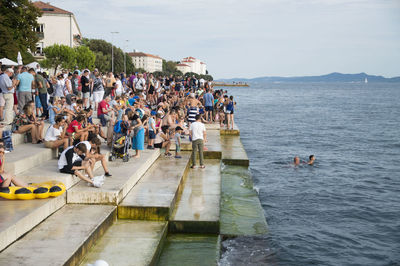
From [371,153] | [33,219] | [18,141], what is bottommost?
[371,153]

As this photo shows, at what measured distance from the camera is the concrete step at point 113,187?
800 cm

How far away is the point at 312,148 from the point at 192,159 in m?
15.0

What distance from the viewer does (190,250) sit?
7484 millimetres

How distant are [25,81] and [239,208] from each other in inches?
294

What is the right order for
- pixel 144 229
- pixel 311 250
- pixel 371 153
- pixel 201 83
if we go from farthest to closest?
pixel 201 83 < pixel 371 153 < pixel 311 250 < pixel 144 229

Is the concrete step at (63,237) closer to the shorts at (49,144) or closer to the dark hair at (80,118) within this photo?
the shorts at (49,144)

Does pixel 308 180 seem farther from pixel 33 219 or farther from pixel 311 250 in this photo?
pixel 33 219

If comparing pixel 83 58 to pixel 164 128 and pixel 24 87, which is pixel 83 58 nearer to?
pixel 164 128

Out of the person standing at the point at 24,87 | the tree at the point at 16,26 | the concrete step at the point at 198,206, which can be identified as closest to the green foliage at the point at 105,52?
the tree at the point at 16,26

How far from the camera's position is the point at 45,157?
31.8ft

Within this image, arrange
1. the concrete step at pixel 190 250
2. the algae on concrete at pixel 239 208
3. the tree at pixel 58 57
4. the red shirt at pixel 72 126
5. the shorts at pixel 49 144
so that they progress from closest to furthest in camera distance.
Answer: the concrete step at pixel 190 250, the algae on concrete at pixel 239 208, the shorts at pixel 49 144, the red shirt at pixel 72 126, the tree at pixel 58 57

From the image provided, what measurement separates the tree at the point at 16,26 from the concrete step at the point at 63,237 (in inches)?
1466

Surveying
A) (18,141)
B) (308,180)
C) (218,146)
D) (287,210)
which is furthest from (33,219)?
(308,180)

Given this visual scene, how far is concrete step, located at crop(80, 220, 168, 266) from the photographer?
6.28 meters
